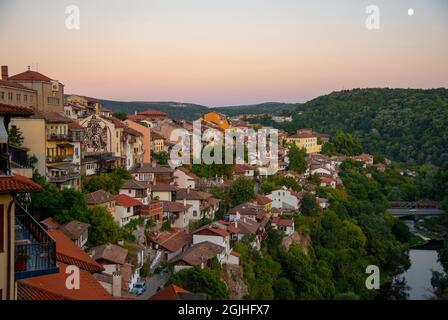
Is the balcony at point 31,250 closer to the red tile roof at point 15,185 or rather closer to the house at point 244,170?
the red tile roof at point 15,185

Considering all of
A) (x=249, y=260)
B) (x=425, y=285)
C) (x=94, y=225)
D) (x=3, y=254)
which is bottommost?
(x=425, y=285)

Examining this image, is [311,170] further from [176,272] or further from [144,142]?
[176,272]

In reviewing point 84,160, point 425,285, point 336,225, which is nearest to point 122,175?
point 84,160

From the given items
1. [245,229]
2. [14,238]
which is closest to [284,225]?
[245,229]

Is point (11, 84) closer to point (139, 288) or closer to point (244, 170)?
point (139, 288)

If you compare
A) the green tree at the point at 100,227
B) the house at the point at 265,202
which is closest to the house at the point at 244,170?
the house at the point at 265,202
